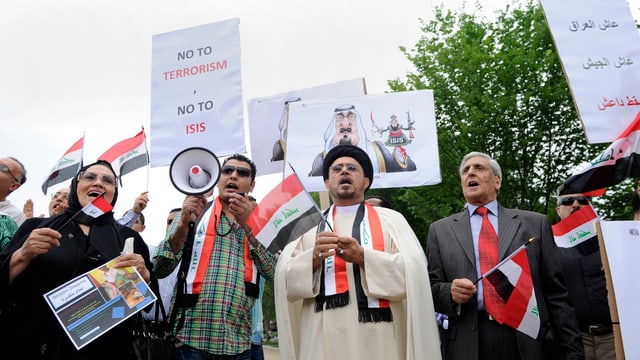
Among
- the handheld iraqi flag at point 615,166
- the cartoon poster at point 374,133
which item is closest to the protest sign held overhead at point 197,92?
the cartoon poster at point 374,133

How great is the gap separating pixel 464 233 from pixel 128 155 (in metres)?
3.80

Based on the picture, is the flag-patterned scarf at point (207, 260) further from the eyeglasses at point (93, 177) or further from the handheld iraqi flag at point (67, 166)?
the handheld iraqi flag at point (67, 166)

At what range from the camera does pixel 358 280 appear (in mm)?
3510

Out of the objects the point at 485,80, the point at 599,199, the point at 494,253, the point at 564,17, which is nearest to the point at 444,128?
the point at 485,80

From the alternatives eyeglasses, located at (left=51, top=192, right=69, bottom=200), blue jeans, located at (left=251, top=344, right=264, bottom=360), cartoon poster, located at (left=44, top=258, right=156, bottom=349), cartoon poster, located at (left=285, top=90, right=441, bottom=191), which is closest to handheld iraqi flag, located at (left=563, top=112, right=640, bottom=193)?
cartoon poster, located at (left=285, top=90, right=441, bottom=191)

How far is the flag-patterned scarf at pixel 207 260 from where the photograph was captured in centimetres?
392

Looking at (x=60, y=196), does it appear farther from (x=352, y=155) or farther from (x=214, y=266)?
(x=352, y=155)

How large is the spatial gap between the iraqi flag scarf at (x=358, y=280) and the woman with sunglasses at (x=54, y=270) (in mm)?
Answer: 1164

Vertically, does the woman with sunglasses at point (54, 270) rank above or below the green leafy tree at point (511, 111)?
below

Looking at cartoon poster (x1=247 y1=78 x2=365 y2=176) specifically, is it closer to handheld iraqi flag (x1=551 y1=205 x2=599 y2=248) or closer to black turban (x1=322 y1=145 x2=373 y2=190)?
black turban (x1=322 y1=145 x2=373 y2=190)

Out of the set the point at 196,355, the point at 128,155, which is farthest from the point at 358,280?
the point at 128,155

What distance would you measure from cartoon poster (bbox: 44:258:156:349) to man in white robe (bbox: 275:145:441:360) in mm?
908

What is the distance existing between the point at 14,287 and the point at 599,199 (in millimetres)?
14158

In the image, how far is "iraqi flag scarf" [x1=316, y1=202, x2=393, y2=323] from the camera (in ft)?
11.1
